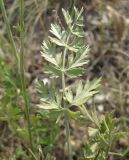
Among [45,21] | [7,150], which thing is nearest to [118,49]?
[45,21]

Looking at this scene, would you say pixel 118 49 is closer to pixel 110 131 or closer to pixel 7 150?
pixel 7 150

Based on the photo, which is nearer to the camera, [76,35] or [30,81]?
[76,35]

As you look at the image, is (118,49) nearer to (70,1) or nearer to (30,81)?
(30,81)

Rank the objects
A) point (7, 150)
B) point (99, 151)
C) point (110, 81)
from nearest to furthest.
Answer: point (99, 151) < point (7, 150) < point (110, 81)

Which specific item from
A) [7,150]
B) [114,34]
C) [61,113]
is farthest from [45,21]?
[61,113]

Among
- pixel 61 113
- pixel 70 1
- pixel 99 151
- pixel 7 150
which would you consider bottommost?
pixel 7 150

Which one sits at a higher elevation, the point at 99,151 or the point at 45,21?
the point at 45,21

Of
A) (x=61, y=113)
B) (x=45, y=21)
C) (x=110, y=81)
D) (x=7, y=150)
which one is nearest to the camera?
(x=61, y=113)
